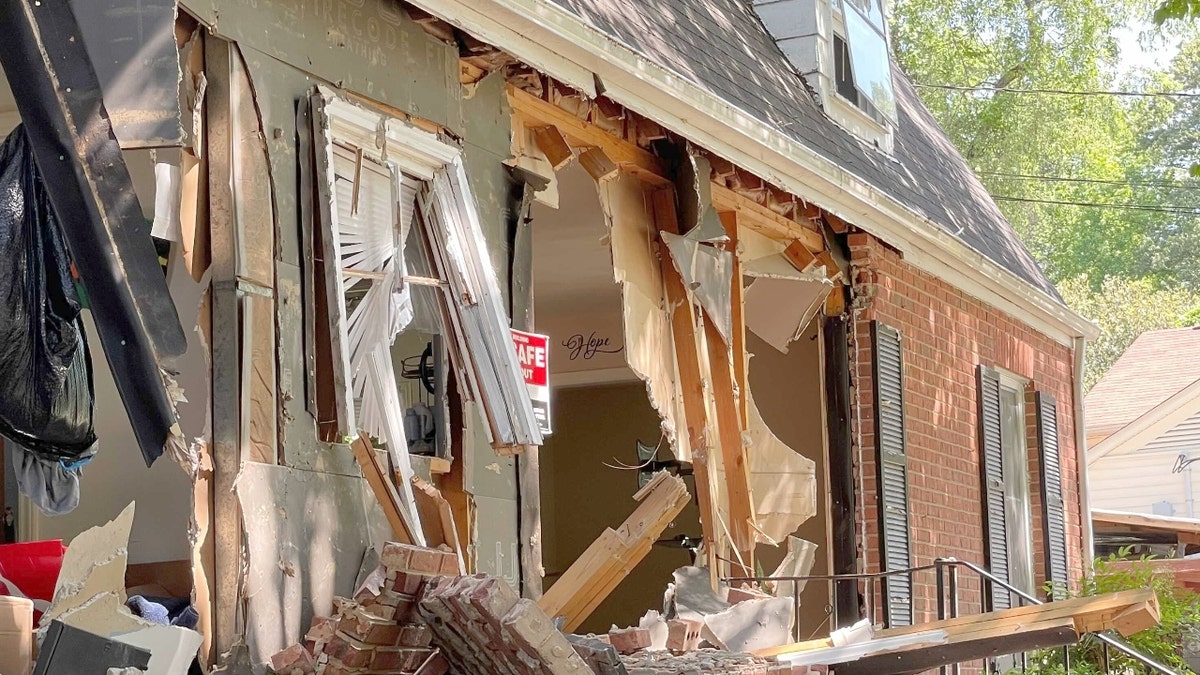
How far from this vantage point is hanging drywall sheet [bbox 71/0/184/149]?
4742 mm

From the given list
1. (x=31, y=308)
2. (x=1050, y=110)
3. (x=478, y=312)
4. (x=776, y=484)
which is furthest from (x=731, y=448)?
(x=1050, y=110)

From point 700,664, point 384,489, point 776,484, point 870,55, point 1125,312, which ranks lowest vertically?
point 700,664

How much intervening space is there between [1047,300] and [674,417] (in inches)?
223

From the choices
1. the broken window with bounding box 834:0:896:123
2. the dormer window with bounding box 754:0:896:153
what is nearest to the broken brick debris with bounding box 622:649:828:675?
the dormer window with bounding box 754:0:896:153

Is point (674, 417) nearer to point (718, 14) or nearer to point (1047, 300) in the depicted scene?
point (718, 14)

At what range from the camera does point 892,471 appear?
34.0ft

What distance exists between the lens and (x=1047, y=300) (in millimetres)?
12992

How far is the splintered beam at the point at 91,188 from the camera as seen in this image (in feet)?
15.2

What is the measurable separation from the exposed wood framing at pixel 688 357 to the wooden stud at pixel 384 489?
2.97m

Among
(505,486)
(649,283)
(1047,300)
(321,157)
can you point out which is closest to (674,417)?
(649,283)

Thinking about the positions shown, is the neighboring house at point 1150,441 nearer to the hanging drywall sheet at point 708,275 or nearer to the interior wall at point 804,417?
the interior wall at point 804,417

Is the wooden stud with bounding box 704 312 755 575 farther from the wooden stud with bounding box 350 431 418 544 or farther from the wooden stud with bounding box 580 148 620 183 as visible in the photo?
the wooden stud with bounding box 350 431 418 544

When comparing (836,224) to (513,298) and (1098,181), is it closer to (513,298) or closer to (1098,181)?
(513,298)

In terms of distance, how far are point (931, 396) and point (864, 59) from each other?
2.54 meters
